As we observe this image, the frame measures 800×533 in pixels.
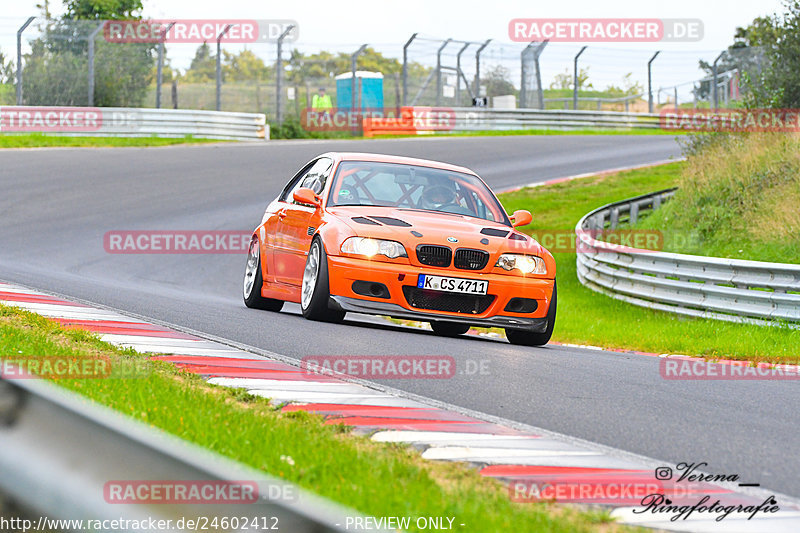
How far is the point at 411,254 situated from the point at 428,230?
0.32 metres

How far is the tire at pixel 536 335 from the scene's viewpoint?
9.55m

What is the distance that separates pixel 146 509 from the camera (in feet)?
6.83

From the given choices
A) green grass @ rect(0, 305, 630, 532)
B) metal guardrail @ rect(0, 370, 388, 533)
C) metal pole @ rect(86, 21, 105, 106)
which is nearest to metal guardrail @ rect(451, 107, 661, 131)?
metal pole @ rect(86, 21, 105, 106)

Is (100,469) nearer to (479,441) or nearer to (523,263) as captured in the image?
(479,441)

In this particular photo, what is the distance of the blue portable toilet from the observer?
37594 mm

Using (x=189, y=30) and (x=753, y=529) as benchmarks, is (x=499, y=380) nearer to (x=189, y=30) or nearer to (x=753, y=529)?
(x=753, y=529)

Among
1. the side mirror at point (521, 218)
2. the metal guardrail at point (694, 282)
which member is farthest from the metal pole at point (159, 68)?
the side mirror at point (521, 218)

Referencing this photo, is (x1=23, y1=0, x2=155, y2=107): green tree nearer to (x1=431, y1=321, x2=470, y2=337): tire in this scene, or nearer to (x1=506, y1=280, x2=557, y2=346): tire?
(x1=431, y1=321, x2=470, y2=337): tire

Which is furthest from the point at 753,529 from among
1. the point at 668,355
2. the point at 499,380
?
the point at 668,355

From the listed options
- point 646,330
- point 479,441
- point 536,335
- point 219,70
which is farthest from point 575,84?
point 479,441

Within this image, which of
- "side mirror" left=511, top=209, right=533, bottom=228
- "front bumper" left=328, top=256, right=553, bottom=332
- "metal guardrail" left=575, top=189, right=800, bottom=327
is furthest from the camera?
"metal guardrail" left=575, top=189, right=800, bottom=327

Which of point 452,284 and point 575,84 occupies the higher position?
point 575,84

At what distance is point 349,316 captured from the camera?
12.1m

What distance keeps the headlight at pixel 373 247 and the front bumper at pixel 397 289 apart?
70 mm
